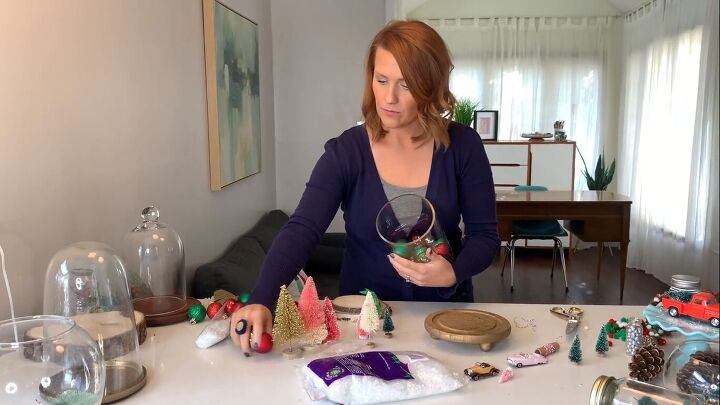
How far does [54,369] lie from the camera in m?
0.86

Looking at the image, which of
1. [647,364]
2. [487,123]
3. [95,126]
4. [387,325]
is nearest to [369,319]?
[387,325]

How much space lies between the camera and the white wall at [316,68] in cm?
376

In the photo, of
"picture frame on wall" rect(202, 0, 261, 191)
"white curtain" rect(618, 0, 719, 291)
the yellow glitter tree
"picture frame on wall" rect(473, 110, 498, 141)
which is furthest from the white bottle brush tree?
"picture frame on wall" rect(473, 110, 498, 141)

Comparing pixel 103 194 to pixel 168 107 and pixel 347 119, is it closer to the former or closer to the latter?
pixel 168 107

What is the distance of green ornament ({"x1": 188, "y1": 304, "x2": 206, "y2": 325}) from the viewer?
133 cm

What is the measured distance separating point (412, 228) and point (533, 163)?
461 centimetres

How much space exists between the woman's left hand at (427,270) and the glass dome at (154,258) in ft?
2.03

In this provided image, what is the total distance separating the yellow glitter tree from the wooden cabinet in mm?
4617

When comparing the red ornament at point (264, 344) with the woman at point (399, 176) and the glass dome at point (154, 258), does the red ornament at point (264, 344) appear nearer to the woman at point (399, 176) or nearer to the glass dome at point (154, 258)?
the woman at point (399, 176)

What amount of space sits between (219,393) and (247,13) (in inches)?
101

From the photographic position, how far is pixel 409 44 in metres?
1.37

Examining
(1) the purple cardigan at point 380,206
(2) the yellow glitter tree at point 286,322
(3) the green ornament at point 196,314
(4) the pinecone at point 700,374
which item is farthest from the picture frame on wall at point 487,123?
(4) the pinecone at point 700,374

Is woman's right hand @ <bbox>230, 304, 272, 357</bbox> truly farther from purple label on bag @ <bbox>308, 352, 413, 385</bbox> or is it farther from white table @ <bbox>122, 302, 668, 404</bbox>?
purple label on bag @ <bbox>308, 352, 413, 385</bbox>

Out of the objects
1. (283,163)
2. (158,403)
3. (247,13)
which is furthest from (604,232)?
(158,403)
